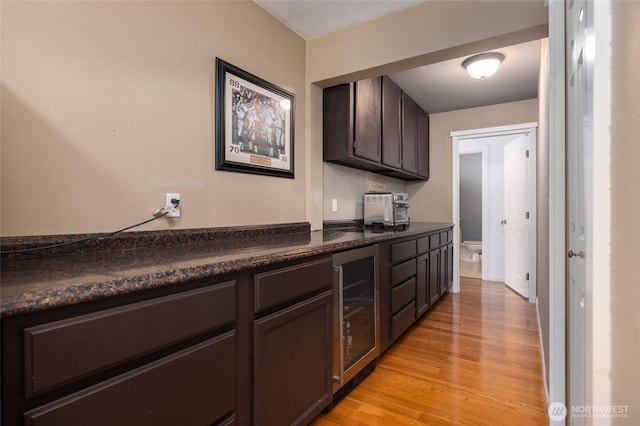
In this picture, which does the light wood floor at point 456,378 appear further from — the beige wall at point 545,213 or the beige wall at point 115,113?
the beige wall at point 115,113

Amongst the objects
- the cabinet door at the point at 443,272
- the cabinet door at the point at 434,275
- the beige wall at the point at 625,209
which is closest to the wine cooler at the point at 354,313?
the beige wall at the point at 625,209

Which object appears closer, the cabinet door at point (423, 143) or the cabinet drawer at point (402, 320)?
the cabinet drawer at point (402, 320)

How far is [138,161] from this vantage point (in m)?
1.39

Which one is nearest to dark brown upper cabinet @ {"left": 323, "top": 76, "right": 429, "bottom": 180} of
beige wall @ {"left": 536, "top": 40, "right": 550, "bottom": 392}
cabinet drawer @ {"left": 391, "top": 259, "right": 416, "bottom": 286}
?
cabinet drawer @ {"left": 391, "top": 259, "right": 416, "bottom": 286}

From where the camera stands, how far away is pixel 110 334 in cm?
74

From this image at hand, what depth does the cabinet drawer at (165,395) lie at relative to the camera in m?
0.70

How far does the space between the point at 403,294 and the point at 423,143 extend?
7.85 ft

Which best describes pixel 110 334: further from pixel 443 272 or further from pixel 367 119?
pixel 443 272

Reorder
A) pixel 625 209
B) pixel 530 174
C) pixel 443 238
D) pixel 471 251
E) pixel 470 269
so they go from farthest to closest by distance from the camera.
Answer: pixel 471 251, pixel 470 269, pixel 530 174, pixel 443 238, pixel 625 209

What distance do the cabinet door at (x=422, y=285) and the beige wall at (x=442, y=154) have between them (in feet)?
4.79

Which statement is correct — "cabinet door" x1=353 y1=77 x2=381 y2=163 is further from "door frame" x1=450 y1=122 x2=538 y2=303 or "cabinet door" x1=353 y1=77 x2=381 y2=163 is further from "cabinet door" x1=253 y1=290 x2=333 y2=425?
"door frame" x1=450 y1=122 x2=538 y2=303

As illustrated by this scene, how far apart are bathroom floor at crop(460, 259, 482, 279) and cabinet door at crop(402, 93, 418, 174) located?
7.49 ft

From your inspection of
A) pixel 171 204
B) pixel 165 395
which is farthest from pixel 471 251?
pixel 165 395

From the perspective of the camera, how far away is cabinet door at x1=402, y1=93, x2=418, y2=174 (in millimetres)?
3494
